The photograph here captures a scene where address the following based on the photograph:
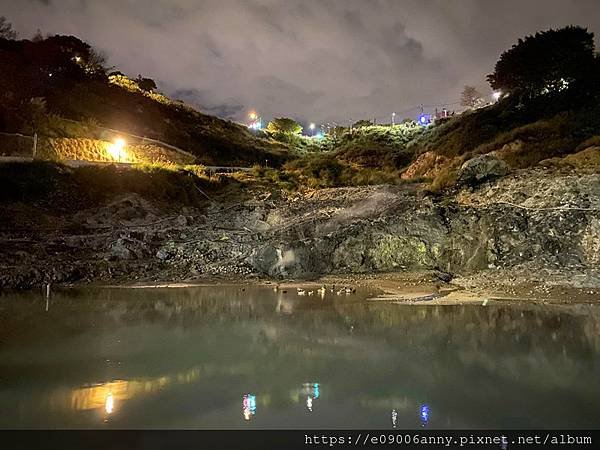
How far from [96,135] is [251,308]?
3180 centimetres

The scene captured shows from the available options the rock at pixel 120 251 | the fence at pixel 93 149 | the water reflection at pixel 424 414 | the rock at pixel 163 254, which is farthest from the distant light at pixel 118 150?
the water reflection at pixel 424 414

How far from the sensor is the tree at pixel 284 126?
3204 inches

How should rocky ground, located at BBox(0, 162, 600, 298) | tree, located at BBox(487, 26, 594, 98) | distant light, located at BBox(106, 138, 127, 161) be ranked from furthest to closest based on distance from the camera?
tree, located at BBox(487, 26, 594, 98)
distant light, located at BBox(106, 138, 127, 161)
rocky ground, located at BBox(0, 162, 600, 298)

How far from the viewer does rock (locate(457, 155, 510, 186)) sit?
71.9 ft

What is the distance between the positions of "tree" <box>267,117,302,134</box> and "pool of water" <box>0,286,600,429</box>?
7190 cm

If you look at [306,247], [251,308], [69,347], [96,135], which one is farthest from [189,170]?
[69,347]

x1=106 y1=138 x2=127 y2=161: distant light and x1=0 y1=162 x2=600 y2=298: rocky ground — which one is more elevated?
x1=106 y1=138 x2=127 y2=161: distant light

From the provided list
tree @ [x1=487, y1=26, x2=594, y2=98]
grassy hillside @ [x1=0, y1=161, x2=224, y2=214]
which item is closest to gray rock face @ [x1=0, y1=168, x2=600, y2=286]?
grassy hillside @ [x1=0, y1=161, x2=224, y2=214]

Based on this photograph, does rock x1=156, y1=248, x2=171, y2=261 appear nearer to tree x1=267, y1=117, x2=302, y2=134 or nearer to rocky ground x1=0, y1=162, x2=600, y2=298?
rocky ground x1=0, y1=162, x2=600, y2=298

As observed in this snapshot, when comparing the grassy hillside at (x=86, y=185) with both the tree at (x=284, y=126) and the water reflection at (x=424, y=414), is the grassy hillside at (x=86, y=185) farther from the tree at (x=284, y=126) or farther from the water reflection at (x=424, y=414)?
the tree at (x=284, y=126)

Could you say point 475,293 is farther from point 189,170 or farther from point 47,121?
point 47,121

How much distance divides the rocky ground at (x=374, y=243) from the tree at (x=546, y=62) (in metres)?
31.1

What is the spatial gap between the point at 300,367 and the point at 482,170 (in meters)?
18.2

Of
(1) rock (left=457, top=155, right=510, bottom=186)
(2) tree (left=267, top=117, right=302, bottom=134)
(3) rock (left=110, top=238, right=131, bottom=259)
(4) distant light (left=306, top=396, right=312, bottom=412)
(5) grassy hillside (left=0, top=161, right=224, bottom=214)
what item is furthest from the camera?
(2) tree (left=267, top=117, right=302, bottom=134)
